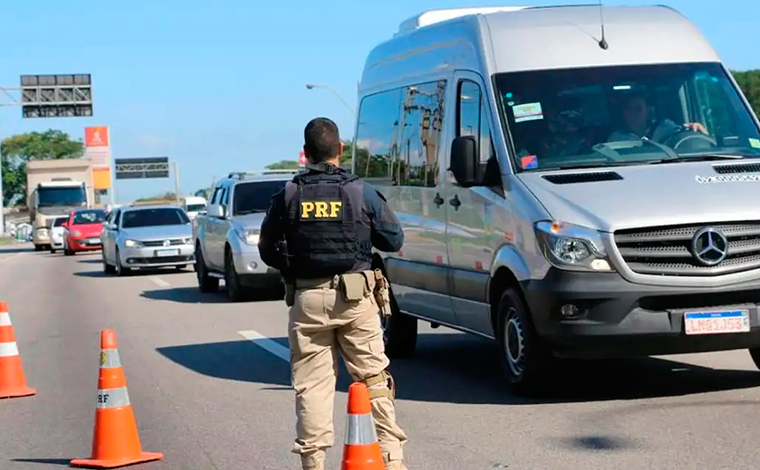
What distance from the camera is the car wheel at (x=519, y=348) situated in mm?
9203

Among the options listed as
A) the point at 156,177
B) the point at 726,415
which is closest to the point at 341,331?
the point at 726,415

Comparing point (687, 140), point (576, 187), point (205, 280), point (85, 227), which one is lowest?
point (85, 227)

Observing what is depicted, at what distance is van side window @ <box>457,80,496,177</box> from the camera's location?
32.4 feet

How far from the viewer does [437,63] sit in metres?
11.1

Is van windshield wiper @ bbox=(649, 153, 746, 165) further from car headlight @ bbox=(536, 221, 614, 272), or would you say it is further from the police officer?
the police officer

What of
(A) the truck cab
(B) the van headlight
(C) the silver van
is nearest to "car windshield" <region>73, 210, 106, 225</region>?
(A) the truck cab

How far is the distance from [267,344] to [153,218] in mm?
16727

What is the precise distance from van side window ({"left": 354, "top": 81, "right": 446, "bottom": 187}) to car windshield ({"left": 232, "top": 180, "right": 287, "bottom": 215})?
784 cm

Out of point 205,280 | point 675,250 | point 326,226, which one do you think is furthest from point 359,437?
point 205,280

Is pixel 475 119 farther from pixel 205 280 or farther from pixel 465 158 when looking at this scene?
pixel 205 280

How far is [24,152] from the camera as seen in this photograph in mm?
176750

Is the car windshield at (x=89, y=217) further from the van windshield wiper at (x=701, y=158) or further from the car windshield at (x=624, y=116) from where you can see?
the van windshield wiper at (x=701, y=158)

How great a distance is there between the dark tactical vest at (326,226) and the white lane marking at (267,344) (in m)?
6.32

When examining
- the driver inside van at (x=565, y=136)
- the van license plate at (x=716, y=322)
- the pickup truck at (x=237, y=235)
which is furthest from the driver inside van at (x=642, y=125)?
the pickup truck at (x=237, y=235)
